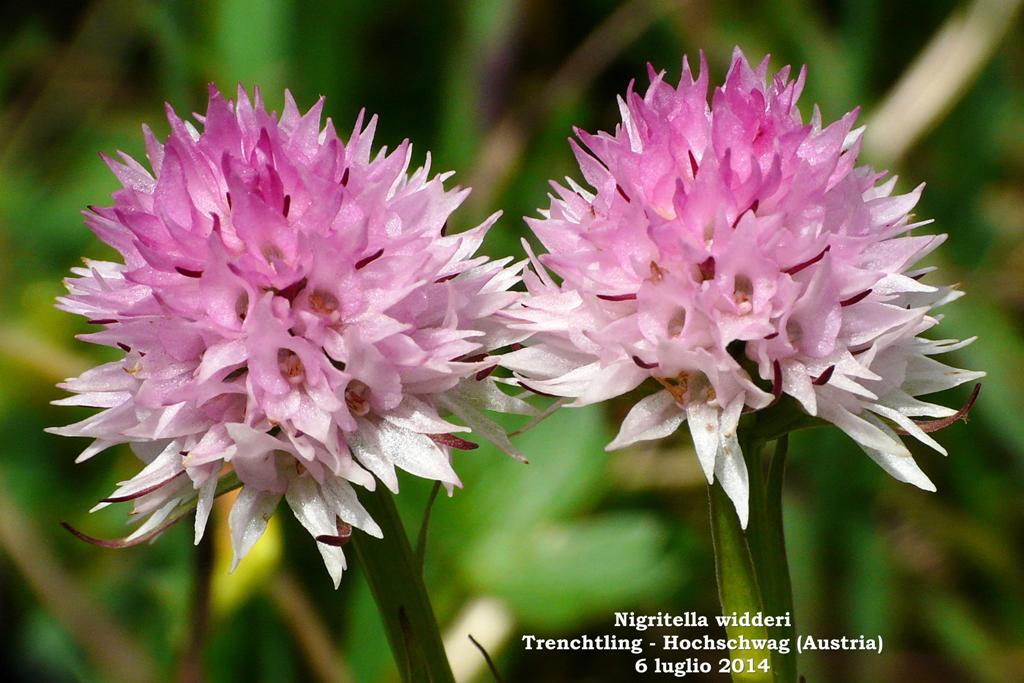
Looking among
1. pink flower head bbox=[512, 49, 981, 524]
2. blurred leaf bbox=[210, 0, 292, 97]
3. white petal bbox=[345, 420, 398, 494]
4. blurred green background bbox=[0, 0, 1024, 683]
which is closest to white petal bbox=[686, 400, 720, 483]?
pink flower head bbox=[512, 49, 981, 524]

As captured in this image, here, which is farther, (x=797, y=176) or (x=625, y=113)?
(x=625, y=113)

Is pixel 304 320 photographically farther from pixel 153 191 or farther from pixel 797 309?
pixel 797 309

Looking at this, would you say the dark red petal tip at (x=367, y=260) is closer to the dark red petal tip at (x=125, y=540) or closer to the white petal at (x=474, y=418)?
the white petal at (x=474, y=418)

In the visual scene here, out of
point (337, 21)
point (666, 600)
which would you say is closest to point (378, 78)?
point (337, 21)

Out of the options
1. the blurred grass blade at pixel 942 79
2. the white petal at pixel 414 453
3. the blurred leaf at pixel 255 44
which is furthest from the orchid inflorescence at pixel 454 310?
the blurred leaf at pixel 255 44

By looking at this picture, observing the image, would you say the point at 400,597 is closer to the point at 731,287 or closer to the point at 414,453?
the point at 414,453

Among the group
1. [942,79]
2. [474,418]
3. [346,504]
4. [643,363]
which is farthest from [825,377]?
[942,79]
